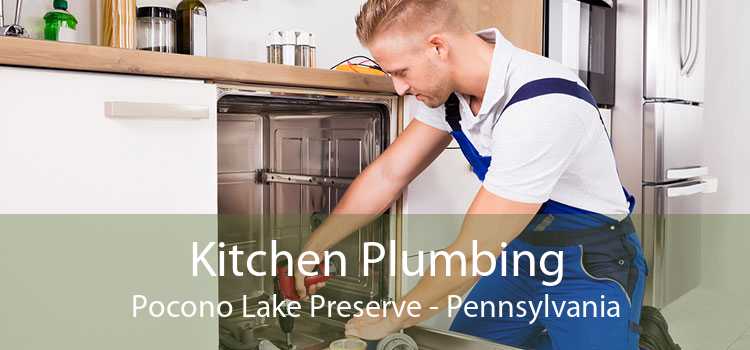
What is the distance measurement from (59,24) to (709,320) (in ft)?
8.76

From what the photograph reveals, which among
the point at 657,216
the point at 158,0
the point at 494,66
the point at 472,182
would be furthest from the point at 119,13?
the point at 657,216

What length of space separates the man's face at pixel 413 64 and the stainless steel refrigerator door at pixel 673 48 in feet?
5.37

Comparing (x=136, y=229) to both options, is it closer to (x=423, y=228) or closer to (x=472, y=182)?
(x=423, y=228)

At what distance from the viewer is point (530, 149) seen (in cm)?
121

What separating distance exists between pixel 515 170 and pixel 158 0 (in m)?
0.96

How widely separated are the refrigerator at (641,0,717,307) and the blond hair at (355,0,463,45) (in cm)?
165

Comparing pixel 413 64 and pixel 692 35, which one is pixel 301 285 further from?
pixel 692 35

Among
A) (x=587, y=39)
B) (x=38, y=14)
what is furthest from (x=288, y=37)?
(x=587, y=39)

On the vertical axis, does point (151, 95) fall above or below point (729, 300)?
above

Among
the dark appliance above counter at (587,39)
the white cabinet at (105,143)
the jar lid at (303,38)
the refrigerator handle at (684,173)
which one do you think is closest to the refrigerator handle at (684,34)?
the dark appliance above counter at (587,39)

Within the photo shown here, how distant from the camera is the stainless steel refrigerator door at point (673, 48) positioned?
271 cm

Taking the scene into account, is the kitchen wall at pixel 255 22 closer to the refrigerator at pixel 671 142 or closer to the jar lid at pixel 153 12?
the jar lid at pixel 153 12

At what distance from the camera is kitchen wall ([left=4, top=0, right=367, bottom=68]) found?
5.06 ft

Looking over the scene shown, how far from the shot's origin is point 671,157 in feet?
9.19
